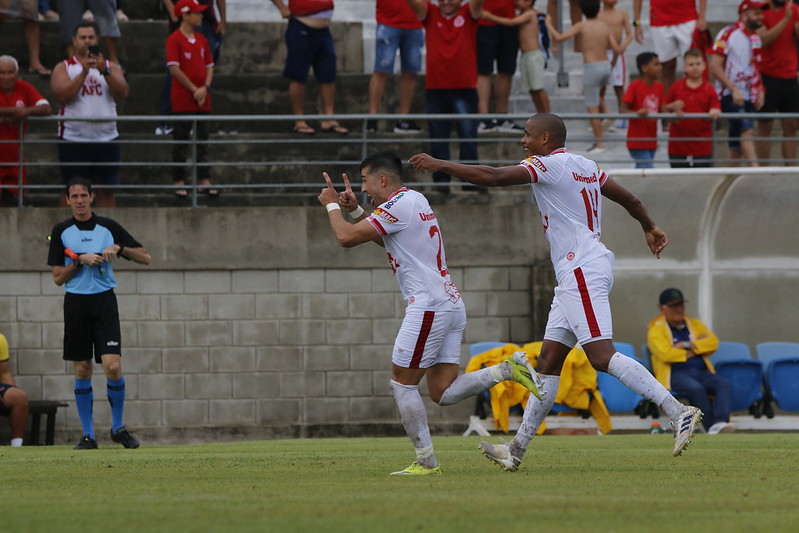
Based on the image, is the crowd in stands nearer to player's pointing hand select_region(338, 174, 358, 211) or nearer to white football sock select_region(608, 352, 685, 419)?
player's pointing hand select_region(338, 174, 358, 211)

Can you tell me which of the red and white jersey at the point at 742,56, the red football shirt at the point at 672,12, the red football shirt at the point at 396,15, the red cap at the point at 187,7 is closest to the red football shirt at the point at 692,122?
Answer: the red and white jersey at the point at 742,56

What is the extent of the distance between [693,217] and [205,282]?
636 centimetres

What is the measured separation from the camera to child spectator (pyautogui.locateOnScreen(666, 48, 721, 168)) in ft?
56.9

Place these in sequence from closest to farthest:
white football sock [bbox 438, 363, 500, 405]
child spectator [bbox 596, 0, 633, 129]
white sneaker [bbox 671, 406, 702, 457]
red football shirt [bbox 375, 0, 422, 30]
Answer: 1. white sneaker [bbox 671, 406, 702, 457]
2. white football sock [bbox 438, 363, 500, 405]
3. red football shirt [bbox 375, 0, 422, 30]
4. child spectator [bbox 596, 0, 633, 129]

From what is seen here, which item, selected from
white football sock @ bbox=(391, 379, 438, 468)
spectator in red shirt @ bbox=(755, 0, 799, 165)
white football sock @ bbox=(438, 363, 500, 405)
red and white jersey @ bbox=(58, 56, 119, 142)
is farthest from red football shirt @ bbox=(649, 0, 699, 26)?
white football sock @ bbox=(391, 379, 438, 468)

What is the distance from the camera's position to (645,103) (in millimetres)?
17547

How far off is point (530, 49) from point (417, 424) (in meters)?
10.3

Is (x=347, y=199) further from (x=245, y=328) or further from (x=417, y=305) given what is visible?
(x=245, y=328)

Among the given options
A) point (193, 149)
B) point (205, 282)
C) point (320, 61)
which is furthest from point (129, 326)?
point (320, 61)

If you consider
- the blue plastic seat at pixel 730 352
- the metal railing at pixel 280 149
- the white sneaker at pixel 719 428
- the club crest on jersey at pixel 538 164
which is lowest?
the white sneaker at pixel 719 428

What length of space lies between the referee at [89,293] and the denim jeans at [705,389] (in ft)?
21.4

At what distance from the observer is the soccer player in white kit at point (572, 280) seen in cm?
814

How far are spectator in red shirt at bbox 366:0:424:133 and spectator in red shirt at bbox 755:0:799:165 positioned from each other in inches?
186

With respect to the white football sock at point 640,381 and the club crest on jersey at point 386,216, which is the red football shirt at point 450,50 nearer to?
the club crest on jersey at point 386,216
